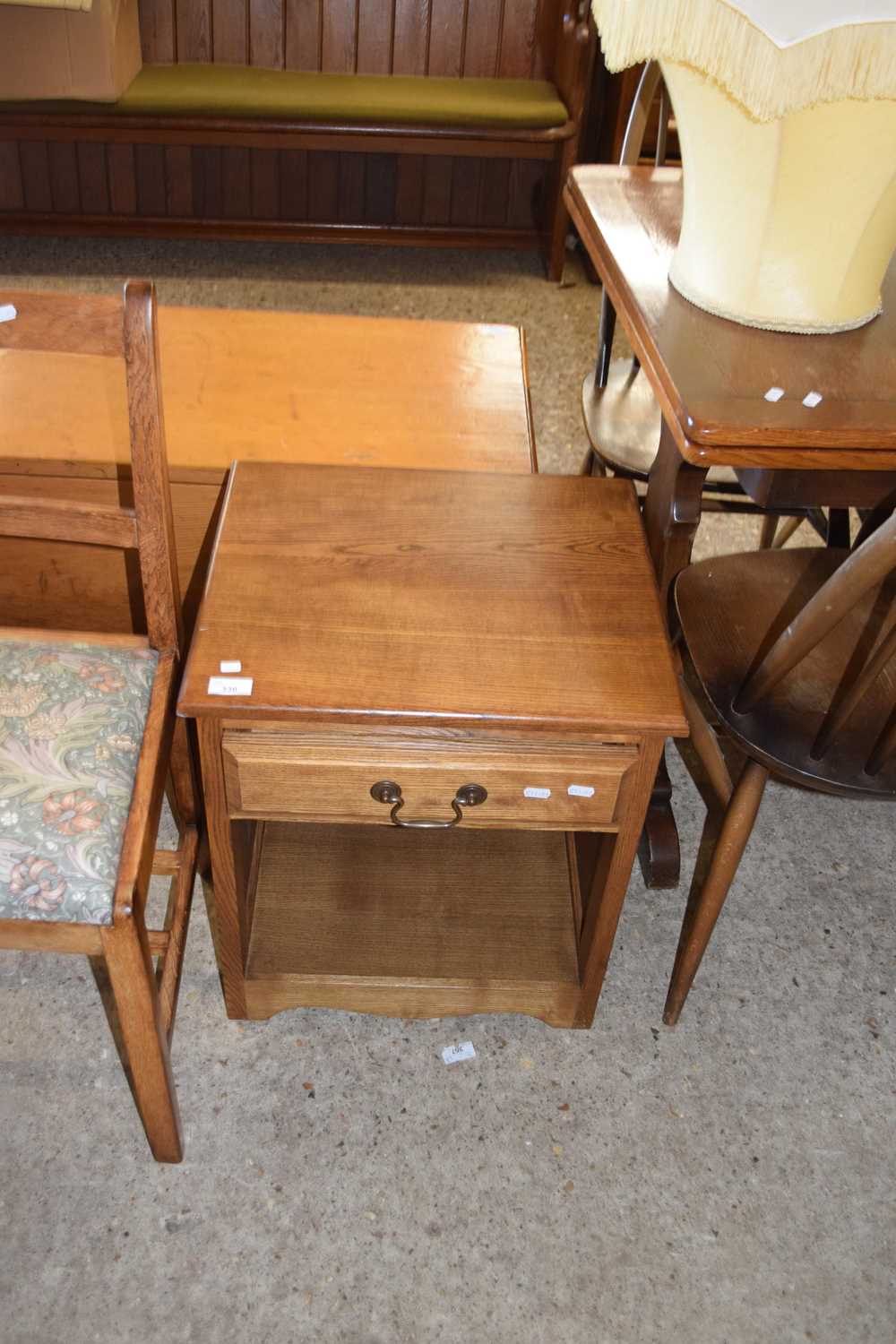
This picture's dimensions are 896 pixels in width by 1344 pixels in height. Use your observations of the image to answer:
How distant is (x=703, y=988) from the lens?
59.7 inches

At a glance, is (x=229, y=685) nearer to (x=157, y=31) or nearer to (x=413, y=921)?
(x=413, y=921)

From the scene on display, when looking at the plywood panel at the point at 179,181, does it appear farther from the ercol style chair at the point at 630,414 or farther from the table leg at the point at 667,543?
the table leg at the point at 667,543

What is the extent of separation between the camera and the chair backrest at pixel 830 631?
98 cm

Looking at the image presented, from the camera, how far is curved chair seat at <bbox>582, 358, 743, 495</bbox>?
1703 millimetres

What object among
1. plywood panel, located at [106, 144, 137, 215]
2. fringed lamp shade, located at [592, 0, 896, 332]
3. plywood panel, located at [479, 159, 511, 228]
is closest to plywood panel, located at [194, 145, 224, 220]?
plywood panel, located at [106, 144, 137, 215]

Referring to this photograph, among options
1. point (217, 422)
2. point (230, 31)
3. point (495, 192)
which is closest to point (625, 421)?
point (217, 422)

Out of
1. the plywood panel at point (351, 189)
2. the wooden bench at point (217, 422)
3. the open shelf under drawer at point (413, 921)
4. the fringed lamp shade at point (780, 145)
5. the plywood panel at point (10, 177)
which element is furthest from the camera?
the plywood panel at point (351, 189)

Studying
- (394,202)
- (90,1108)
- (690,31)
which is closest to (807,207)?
(690,31)

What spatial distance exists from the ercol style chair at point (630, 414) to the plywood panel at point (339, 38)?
1618 mm

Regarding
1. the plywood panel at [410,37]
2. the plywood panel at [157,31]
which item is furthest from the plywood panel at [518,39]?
the plywood panel at [157,31]

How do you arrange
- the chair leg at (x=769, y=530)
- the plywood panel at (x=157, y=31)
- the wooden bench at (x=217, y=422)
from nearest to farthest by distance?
the wooden bench at (x=217, y=422), the chair leg at (x=769, y=530), the plywood panel at (x=157, y=31)

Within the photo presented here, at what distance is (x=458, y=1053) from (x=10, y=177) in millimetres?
3046

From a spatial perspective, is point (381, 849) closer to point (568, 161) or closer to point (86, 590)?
point (86, 590)

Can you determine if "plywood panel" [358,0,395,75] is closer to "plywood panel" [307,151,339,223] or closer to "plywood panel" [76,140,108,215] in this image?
"plywood panel" [307,151,339,223]
